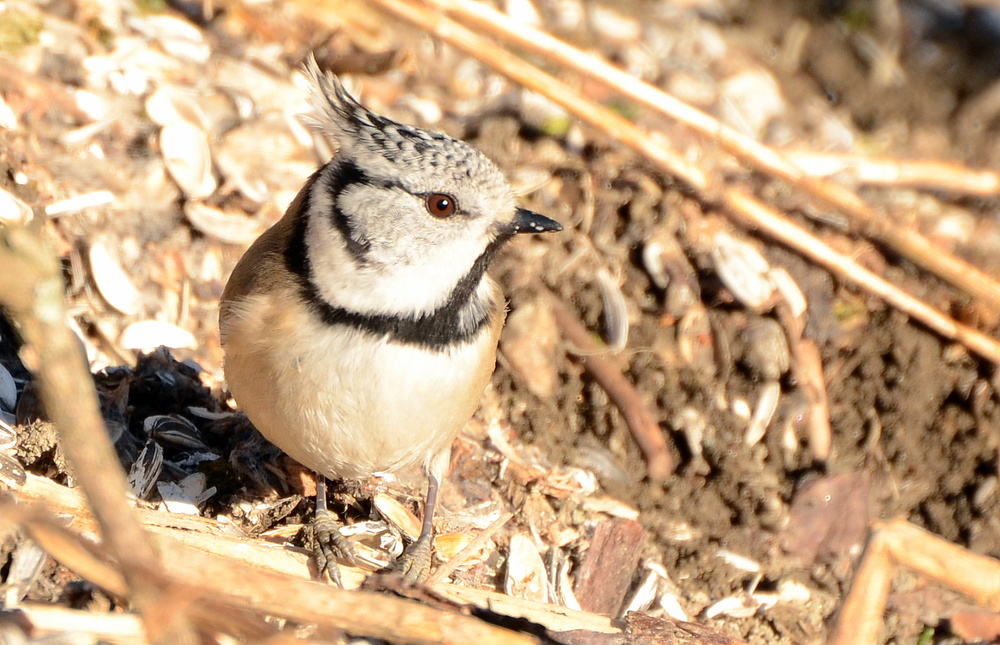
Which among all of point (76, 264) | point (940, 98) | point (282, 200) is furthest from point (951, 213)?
point (76, 264)

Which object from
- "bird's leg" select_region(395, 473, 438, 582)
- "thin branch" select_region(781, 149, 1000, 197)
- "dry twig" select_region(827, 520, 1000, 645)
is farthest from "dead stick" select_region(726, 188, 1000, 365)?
"dry twig" select_region(827, 520, 1000, 645)

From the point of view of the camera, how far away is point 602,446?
438 centimetres

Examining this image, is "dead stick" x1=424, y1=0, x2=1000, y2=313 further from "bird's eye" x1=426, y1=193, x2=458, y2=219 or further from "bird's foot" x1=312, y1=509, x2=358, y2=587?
"bird's foot" x1=312, y1=509, x2=358, y2=587

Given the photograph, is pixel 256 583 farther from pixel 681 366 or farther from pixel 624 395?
pixel 681 366

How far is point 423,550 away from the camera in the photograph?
351cm

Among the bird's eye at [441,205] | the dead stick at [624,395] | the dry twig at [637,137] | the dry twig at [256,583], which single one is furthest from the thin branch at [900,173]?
the dry twig at [256,583]

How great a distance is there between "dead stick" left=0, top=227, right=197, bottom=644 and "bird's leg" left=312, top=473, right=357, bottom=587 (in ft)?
4.82

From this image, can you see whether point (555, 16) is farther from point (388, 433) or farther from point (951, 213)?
point (388, 433)

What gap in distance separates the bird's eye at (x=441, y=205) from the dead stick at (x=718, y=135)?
1689 mm

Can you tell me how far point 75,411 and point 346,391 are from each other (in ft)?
4.58

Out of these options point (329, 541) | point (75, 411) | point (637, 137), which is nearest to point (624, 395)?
point (637, 137)

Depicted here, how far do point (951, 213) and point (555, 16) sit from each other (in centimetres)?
229

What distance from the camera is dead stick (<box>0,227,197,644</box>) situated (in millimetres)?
1512

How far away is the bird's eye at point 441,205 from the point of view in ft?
10.0
